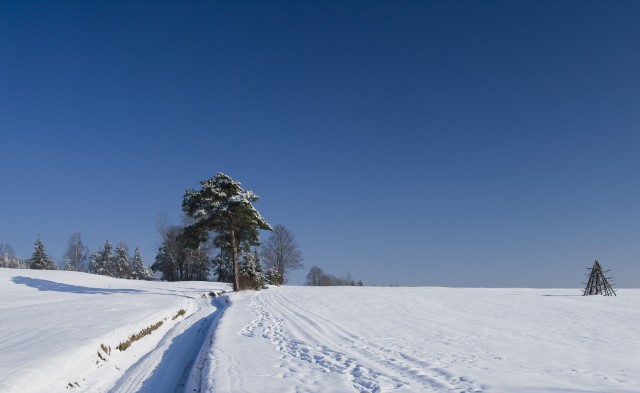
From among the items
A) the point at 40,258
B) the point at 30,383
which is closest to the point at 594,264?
the point at 30,383

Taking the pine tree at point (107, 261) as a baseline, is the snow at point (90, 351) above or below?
below

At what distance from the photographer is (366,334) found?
10.4 metres

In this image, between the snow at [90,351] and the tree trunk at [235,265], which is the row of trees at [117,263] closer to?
the tree trunk at [235,265]

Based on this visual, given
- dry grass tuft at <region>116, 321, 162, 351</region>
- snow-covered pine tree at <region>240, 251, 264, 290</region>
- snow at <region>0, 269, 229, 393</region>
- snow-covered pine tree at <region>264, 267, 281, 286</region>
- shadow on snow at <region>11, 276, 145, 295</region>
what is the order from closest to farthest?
snow at <region>0, 269, 229, 393</region> < dry grass tuft at <region>116, 321, 162, 351</region> < shadow on snow at <region>11, 276, 145, 295</region> < snow-covered pine tree at <region>240, 251, 264, 290</region> < snow-covered pine tree at <region>264, 267, 281, 286</region>

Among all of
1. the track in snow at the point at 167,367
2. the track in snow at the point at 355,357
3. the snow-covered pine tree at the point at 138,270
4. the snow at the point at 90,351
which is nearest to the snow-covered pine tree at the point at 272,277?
the snow-covered pine tree at the point at 138,270

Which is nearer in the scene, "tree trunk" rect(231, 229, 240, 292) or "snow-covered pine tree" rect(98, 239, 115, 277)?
"tree trunk" rect(231, 229, 240, 292)

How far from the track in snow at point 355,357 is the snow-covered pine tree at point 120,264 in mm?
64627

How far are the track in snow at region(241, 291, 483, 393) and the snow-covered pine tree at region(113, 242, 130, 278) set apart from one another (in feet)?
212

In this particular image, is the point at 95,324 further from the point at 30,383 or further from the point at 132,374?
the point at 30,383

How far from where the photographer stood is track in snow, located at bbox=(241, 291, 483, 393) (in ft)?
19.2

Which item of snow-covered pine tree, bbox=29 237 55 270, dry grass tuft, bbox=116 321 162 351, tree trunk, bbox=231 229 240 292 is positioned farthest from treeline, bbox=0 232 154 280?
dry grass tuft, bbox=116 321 162 351

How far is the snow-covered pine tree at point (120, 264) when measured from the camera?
225 feet

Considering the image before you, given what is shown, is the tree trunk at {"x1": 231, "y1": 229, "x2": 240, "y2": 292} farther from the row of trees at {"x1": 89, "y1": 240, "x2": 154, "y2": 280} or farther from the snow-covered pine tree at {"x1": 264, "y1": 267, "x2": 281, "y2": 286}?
the row of trees at {"x1": 89, "y1": 240, "x2": 154, "y2": 280}

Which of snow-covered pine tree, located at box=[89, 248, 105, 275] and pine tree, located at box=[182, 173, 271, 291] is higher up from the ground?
pine tree, located at box=[182, 173, 271, 291]
